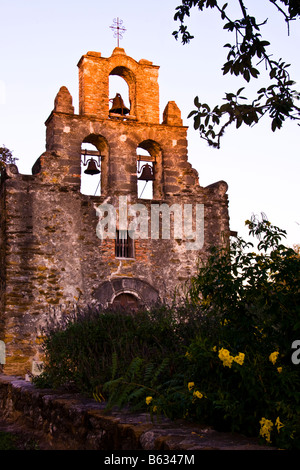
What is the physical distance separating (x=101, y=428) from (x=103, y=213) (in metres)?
9.01

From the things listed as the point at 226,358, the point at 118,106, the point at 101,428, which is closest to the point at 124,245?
the point at 118,106

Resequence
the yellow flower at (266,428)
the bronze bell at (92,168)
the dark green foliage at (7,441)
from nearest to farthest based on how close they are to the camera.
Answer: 1. the yellow flower at (266,428)
2. the dark green foliage at (7,441)
3. the bronze bell at (92,168)

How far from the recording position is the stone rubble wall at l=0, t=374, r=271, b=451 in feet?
10.3

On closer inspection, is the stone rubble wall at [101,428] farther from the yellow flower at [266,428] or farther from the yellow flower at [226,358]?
the yellow flower at [226,358]

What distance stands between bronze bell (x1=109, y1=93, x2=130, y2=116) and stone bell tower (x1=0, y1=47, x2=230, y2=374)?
2 cm

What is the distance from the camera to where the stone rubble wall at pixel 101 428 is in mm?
3131

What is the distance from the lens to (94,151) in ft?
43.7

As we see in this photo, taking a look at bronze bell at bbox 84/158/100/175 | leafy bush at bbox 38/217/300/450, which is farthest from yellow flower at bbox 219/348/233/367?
bronze bell at bbox 84/158/100/175

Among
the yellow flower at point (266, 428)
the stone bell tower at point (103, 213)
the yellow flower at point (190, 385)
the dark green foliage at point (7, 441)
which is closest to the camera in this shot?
the yellow flower at point (266, 428)

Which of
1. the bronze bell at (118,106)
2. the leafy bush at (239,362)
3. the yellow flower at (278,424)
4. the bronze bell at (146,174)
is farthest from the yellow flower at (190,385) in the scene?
the bronze bell at (118,106)

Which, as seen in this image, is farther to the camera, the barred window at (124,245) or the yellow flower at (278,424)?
the barred window at (124,245)

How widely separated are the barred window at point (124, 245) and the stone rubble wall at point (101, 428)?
6.70m
